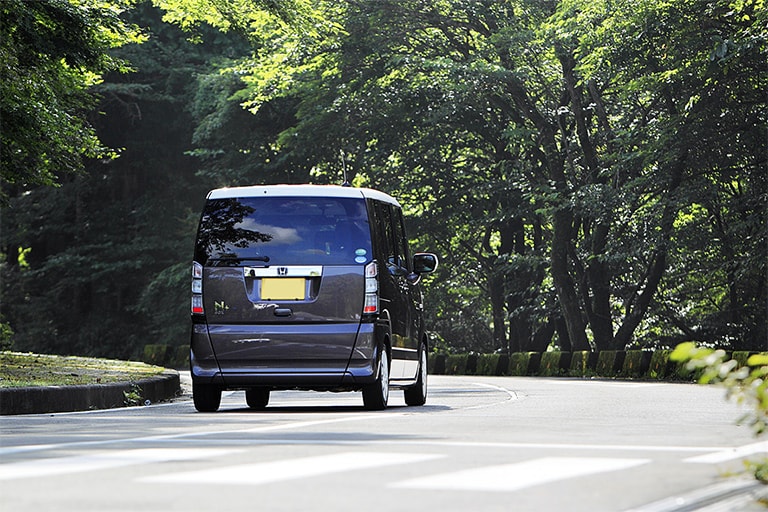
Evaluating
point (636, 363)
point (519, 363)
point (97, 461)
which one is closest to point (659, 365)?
point (636, 363)

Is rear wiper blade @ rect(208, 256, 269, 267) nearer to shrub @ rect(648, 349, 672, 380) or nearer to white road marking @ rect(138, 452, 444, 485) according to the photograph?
white road marking @ rect(138, 452, 444, 485)

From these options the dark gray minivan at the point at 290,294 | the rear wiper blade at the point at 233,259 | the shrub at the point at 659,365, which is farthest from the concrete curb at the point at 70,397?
the shrub at the point at 659,365

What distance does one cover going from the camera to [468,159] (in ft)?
155

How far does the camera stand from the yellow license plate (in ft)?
53.9

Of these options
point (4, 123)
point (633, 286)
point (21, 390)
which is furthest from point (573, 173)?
point (21, 390)

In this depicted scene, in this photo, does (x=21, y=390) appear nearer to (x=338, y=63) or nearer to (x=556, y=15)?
(x=556, y=15)

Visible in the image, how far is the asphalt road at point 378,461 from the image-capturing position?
25.2ft

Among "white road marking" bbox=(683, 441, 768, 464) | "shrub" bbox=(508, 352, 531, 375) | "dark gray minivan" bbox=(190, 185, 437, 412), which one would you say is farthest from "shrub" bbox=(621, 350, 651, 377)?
"white road marking" bbox=(683, 441, 768, 464)

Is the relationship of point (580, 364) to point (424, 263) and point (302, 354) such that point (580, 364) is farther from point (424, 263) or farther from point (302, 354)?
point (302, 354)

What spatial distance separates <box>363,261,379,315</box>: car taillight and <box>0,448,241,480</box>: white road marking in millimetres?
5989

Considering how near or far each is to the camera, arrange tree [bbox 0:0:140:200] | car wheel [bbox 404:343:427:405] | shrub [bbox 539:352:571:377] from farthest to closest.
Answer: shrub [bbox 539:352:571:377]
tree [bbox 0:0:140:200]
car wheel [bbox 404:343:427:405]

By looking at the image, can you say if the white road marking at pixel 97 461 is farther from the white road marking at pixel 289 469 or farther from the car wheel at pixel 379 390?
the car wheel at pixel 379 390

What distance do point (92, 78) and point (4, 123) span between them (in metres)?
8.71

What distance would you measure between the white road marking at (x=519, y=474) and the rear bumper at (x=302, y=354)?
6.51 metres
